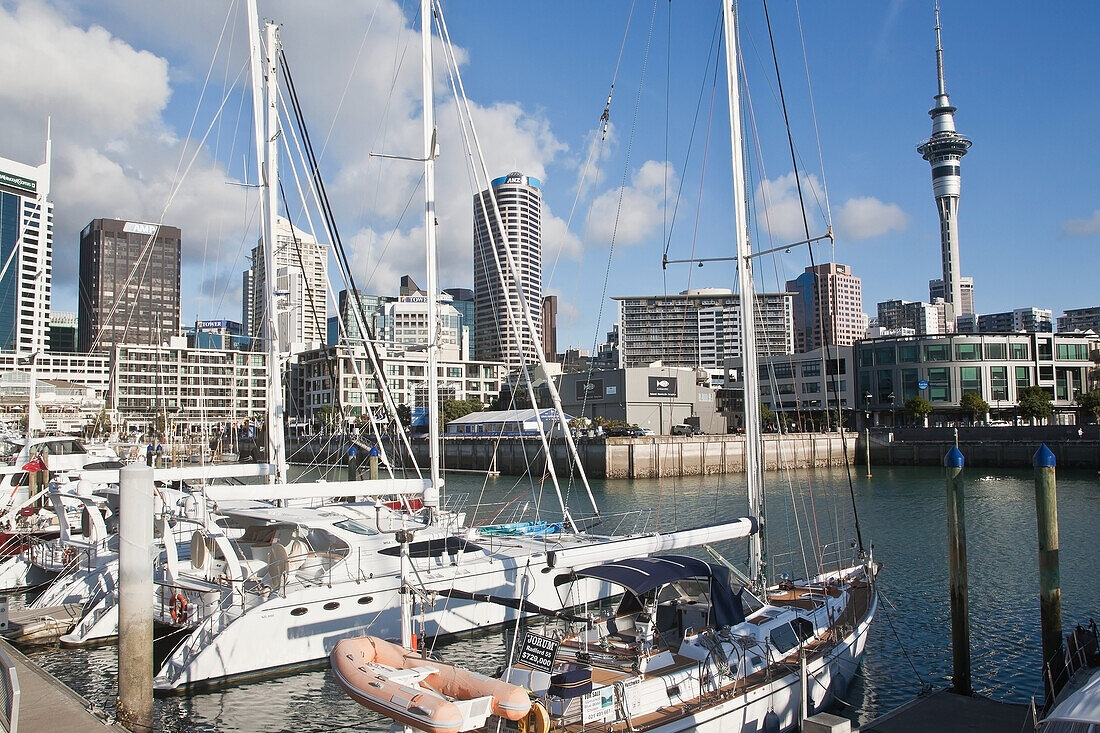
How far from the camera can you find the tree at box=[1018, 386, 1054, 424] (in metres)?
90.7

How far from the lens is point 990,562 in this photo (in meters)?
28.8

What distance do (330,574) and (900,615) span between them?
15462 millimetres

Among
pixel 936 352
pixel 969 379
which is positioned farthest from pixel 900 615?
pixel 969 379

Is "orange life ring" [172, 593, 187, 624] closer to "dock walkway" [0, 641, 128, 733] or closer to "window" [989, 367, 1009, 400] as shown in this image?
"dock walkway" [0, 641, 128, 733]

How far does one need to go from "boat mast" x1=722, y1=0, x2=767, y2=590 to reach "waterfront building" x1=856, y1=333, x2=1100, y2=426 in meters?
95.2

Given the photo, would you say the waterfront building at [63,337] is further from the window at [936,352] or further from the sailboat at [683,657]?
the sailboat at [683,657]

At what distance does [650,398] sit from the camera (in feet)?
333

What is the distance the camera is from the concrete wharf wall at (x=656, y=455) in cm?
6894

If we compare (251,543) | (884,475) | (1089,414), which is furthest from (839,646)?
(1089,414)

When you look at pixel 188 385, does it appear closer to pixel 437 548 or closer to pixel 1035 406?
pixel 437 548

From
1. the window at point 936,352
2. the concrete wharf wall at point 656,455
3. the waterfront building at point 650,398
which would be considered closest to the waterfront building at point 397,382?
the waterfront building at point 650,398

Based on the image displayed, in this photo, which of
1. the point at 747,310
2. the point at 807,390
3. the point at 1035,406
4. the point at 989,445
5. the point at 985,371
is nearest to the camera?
the point at 747,310

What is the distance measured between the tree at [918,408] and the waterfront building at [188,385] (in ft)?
254

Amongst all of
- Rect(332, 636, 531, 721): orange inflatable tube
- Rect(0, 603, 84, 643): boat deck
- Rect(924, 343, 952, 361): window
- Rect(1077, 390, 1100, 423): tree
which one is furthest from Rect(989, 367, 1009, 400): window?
Rect(332, 636, 531, 721): orange inflatable tube
